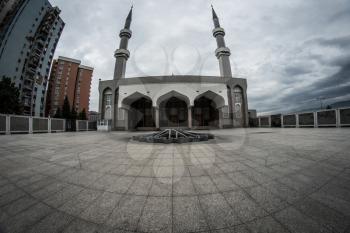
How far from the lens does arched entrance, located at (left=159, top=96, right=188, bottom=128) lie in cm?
3058

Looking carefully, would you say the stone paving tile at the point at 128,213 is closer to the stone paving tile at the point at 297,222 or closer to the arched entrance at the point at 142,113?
the stone paving tile at the point at 297,222

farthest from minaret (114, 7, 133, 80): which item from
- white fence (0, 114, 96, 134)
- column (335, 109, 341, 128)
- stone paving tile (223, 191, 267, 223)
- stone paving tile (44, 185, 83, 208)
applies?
column (335, 109, 341, 128)

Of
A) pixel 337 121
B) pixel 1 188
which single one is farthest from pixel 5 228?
pixel 337 121

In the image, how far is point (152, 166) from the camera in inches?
144

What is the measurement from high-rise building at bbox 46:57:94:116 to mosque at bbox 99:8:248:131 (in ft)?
95.3

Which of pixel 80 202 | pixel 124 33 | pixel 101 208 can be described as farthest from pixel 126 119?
pixel 124 33

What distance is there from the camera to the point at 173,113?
31.4 m

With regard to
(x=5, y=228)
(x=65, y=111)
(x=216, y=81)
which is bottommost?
(x=5, y=228)

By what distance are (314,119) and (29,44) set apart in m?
61.3

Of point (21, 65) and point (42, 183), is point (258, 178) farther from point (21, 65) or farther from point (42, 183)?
point (21, 65)

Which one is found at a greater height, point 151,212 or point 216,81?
point 216,81

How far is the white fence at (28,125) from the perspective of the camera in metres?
14.3

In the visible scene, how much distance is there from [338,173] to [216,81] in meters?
25.4

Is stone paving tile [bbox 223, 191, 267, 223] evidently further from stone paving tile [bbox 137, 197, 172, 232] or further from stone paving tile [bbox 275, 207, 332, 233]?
stone paving tile [bbox 137, 197, 172, 232]
